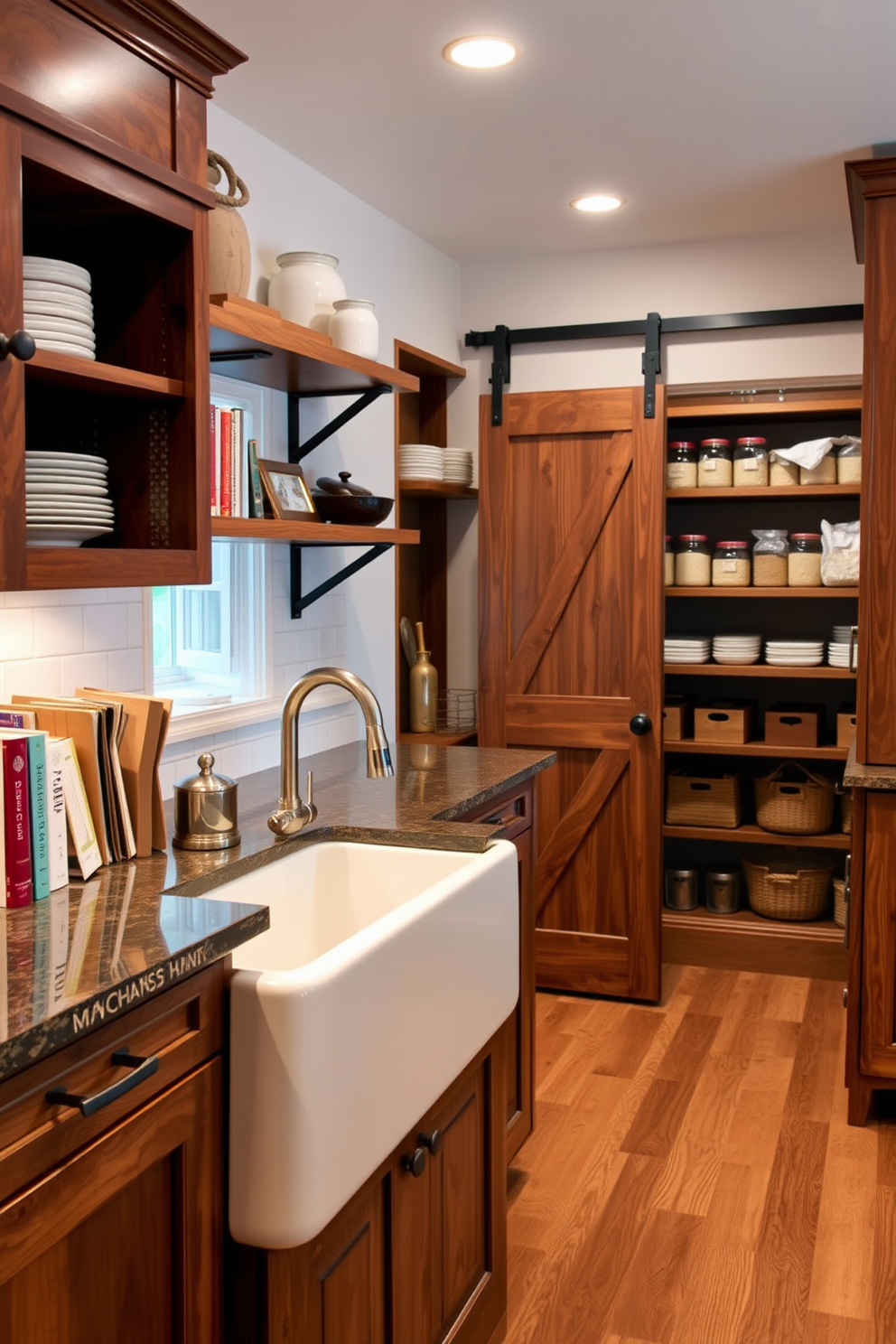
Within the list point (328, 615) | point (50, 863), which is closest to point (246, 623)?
point (328, 615)

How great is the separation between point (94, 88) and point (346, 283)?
1.81 meters

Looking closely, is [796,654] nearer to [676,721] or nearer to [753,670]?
[753,670]

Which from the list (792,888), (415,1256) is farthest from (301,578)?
(792,888)

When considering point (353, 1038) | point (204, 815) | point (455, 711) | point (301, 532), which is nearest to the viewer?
point (353, 1038)

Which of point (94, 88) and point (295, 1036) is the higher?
point (94, 88)

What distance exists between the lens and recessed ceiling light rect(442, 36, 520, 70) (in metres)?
2.64

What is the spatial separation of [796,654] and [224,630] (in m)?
2.07

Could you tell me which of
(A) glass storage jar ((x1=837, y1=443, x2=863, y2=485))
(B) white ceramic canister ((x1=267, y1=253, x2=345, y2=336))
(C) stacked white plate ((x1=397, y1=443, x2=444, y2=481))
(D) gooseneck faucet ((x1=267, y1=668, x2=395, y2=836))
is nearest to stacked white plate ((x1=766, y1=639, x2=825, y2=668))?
(A) glass storage jar ((x1=837, y1=443, x2=863, y2=485))

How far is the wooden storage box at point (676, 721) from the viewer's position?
439 centimetres

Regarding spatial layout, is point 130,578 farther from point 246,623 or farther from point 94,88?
point 246,623

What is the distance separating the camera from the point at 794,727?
4.26 metres

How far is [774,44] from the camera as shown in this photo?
2.66 meters

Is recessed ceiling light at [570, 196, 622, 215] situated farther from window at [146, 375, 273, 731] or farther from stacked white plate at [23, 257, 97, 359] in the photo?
stacked white plate at [23, 257, 97, 359]

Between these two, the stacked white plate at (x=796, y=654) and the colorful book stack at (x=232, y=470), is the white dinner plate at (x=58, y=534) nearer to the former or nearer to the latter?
the colorful book stack at (x=232, y=470)
